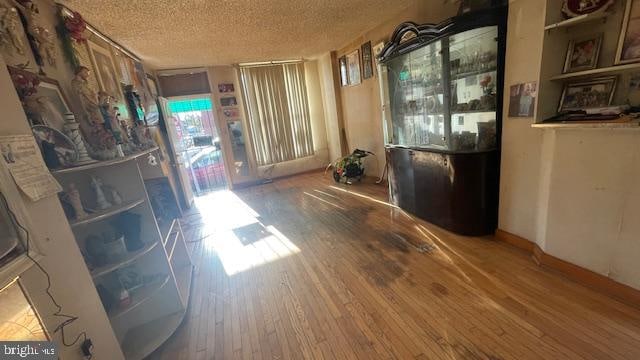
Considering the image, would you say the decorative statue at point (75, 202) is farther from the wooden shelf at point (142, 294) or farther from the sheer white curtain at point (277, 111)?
the sheer white curtain at point (277, 111)

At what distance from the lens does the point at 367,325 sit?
5.64ft

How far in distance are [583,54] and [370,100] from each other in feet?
9.56

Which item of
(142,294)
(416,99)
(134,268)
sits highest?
(416,99)

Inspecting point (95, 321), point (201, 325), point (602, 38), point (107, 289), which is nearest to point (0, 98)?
point (95, 321)

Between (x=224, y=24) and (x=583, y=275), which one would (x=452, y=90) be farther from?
(x=224, y=24)

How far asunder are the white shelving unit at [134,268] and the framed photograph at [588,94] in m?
3.12

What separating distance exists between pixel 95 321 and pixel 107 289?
0.46 metres

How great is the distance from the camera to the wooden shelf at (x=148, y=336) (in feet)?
5.57

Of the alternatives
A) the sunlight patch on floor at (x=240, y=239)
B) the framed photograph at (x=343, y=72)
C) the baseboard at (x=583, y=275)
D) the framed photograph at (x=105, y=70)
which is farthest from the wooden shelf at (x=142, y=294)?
the framed photograph at (x=343, y=72)

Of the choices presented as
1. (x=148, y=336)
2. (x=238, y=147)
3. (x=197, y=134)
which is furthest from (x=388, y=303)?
(x=197, y=134)

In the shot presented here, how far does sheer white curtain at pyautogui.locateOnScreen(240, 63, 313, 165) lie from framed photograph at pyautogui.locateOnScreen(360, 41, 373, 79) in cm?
184

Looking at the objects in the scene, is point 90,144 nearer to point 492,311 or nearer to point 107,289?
point 107,289

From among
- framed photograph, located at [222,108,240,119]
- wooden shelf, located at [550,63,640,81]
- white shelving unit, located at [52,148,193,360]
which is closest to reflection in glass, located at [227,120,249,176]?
framed photograph, located at [222,108,240,119]

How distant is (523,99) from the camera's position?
2006 millimetres
